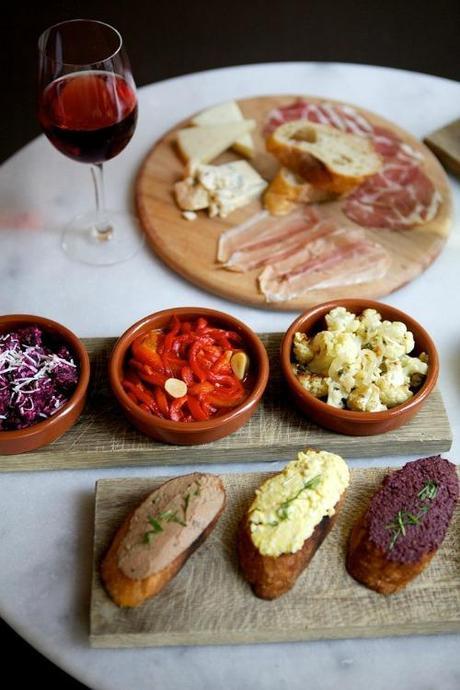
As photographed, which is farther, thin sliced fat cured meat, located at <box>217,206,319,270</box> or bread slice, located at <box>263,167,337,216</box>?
bread slice, located at <box>263,167,337,216</box>

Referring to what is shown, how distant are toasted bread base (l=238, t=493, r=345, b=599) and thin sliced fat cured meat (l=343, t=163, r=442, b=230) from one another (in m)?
1.11

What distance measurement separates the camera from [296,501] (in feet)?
4.90

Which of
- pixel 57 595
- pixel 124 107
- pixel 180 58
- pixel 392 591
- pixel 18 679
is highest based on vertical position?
pixel 124 107

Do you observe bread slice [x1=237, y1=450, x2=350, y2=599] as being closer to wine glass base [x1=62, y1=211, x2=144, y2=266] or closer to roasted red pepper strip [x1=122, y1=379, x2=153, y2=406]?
roasted red pepper strip [x1=122, y1=379, x2=153, y2=406]

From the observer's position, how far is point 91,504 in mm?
1682

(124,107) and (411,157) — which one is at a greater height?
(124,107)

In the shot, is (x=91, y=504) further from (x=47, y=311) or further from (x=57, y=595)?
(x=47, y=311)

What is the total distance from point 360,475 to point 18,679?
154cm

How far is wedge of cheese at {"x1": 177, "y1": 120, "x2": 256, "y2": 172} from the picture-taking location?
2463mm

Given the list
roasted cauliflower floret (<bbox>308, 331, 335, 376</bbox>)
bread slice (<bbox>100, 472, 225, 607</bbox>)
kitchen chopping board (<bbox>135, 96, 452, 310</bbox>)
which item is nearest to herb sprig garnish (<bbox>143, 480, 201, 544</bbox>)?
bread slice (<bbox>100, 472, 225, 607</bbox>)

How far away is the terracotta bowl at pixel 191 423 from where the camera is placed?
1.67m

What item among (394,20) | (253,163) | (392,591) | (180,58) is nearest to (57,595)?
(392,591)

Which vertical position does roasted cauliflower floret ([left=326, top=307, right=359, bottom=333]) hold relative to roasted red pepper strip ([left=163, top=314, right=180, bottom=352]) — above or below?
above

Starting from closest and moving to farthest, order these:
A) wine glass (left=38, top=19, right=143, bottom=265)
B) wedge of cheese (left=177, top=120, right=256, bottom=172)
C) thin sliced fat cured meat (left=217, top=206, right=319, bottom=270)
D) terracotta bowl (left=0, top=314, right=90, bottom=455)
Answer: terracotta bowl (left=0, top=314, right=90, bottom=455), wine glass (left=38, top=19, right=143, bottom=265), thin sliced fat cured meat (left=217, top=206, right=319, bottom=270), wedge of cheese (left=177, top=120, right=256, bottom=172)
